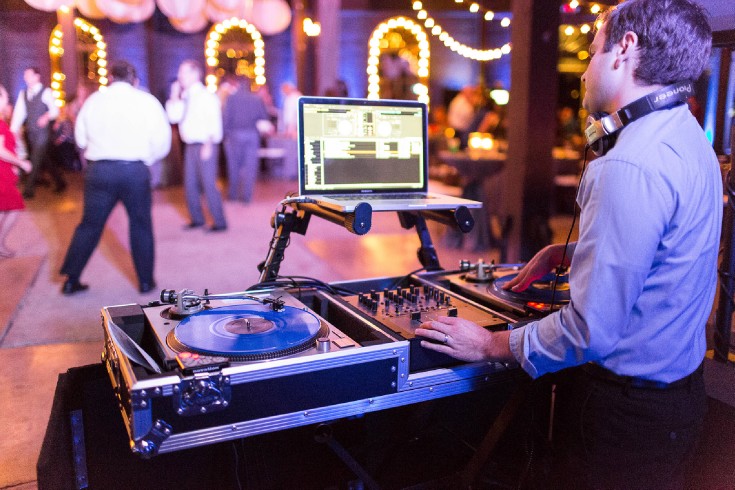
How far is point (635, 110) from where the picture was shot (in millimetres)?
1126

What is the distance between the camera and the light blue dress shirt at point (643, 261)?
1041 mm

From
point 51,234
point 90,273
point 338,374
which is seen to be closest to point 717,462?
point 338,374

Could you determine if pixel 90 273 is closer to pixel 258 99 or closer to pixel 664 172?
pixel 258 99

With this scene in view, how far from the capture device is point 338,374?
1205 mm

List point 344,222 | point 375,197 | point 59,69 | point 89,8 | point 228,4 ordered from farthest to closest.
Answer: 1. point 228,4
2. point 89,8
3. point 59,69
4. point 375,197
5. point 344,222

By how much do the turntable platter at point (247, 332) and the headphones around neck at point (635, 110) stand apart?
2.23 ft

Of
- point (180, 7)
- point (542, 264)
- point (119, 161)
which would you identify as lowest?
point (542, 264)

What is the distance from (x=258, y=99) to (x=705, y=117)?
614cm

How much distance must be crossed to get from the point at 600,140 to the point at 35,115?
5.78 meters

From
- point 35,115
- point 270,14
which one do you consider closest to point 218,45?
point 270,14

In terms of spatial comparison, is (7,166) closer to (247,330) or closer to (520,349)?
(247,330)

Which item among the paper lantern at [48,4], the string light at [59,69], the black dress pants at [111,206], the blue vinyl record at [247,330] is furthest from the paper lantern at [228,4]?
the blue vinyl record at [247,330]

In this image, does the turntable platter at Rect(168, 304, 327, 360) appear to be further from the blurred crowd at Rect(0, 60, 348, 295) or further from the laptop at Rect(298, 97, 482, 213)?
the blurred crowd at Rect(0, 60, 348, 295)

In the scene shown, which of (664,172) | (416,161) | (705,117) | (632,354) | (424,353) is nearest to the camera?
(664,172)
